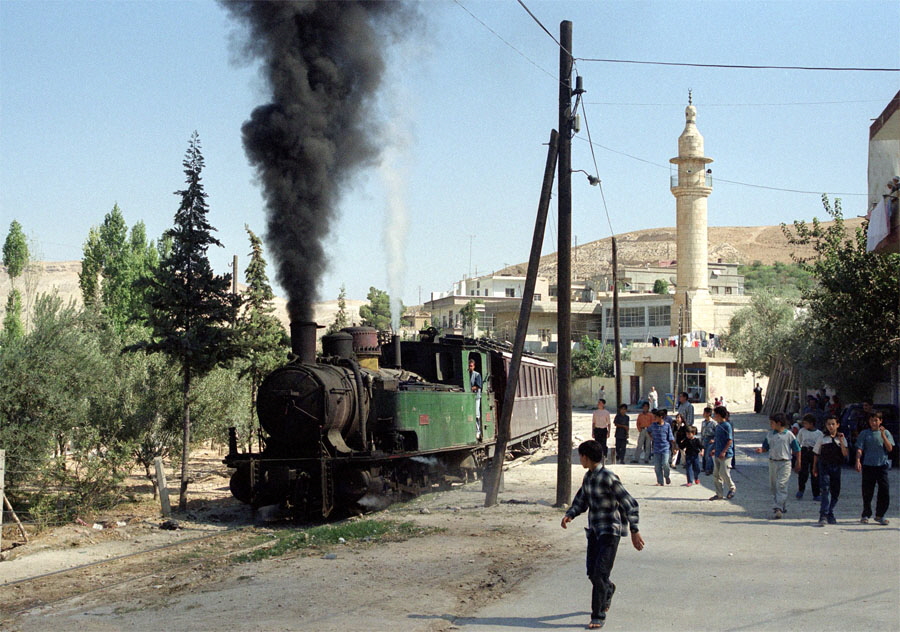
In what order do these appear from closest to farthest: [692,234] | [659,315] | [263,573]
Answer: [263,573] → [692,234] → [659,315]

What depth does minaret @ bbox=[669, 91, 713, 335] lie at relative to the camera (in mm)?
64188

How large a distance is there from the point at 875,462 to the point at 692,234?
55050mm

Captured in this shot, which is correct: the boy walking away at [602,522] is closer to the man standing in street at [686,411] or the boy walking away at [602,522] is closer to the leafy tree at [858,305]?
the man standing in street at [686,411]

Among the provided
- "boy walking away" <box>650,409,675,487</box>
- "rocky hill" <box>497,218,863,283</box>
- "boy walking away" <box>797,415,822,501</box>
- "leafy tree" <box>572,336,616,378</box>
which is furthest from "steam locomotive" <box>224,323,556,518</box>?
"rocky hill" <box>497,218,863,283</box>

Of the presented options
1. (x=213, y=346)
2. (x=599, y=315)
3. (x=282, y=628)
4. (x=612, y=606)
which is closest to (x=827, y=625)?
(x=612, y=606)

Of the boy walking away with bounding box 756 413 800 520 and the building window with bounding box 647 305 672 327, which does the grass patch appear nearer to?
the boy walking away with bounding box 756 413 800 520

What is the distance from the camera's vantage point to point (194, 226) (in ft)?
49.4

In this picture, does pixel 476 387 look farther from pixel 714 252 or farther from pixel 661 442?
pixel 714 252

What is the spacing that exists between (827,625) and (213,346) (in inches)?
435

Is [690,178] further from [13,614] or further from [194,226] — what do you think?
[13,614]

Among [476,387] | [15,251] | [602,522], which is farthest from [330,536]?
[15,251]

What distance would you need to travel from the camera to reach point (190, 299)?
15.0m

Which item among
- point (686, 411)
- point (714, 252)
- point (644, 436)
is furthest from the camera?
point (714, 252)

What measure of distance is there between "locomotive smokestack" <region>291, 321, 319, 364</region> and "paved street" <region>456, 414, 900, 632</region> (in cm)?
484
